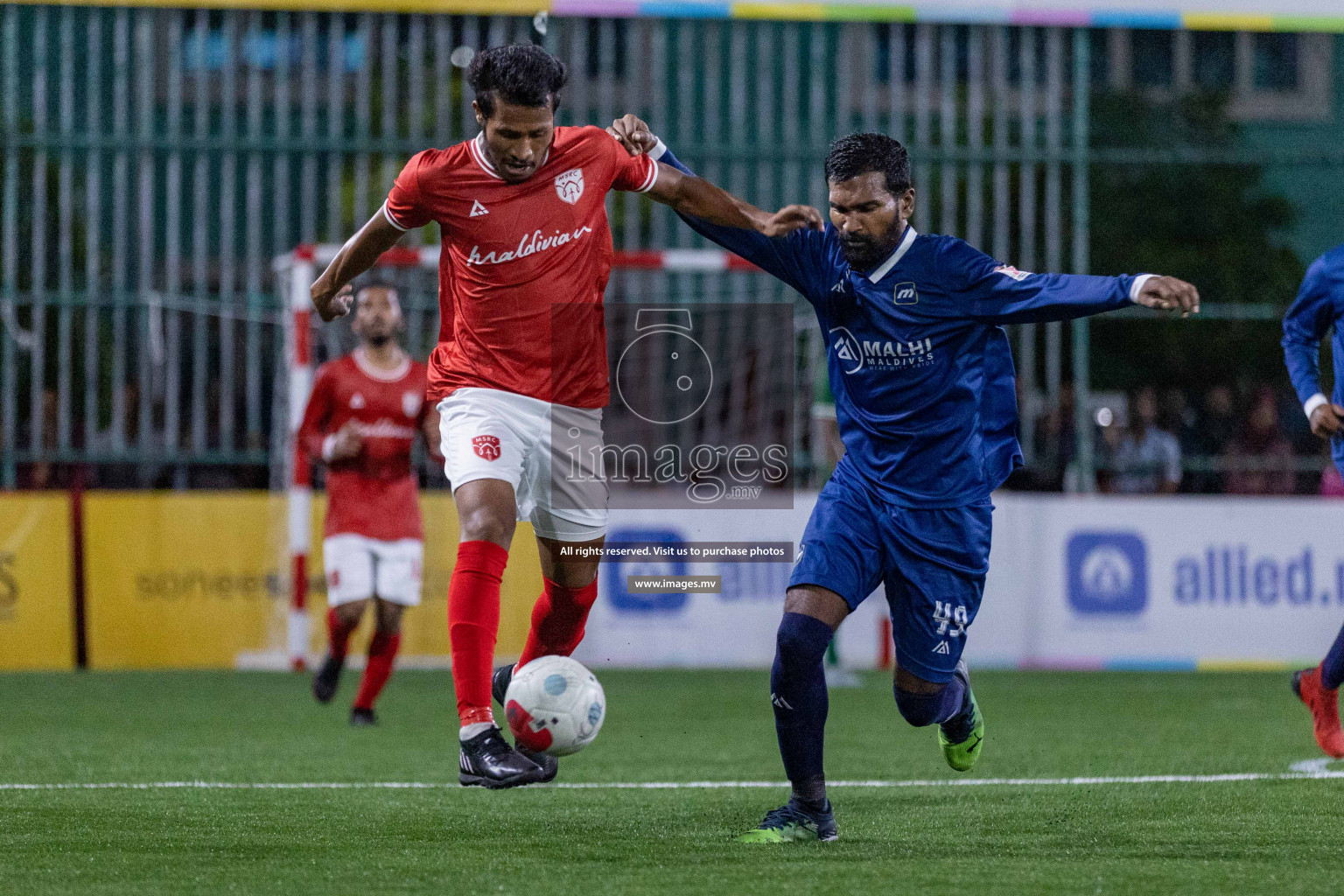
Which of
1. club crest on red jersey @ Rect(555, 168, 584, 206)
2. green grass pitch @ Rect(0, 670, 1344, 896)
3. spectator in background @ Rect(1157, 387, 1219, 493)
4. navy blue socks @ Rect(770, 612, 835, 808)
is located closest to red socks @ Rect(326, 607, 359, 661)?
green grass pitch @ Rect(0, 670, 1344, 896)

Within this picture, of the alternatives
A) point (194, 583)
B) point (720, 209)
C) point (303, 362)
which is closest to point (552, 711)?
point (720, 209)

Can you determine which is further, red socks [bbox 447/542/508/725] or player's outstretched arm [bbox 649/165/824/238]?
player's outstretched arm [bbox 649/165/824/238]

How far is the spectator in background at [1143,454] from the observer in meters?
13.1

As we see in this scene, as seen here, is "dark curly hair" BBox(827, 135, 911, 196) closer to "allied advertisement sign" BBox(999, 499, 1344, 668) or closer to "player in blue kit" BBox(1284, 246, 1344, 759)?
"player in blue kit" BBox(1284, 246, 1344, 759)

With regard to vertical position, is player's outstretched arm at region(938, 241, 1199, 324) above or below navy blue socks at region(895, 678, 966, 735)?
above

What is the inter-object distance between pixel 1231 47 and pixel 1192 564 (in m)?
7.76

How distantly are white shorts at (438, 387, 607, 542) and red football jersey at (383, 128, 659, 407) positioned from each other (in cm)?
6

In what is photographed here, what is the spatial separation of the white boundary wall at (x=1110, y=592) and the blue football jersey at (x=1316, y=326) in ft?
18.1

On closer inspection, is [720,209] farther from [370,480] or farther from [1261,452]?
[1261,452]

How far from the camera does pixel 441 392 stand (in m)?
5.82

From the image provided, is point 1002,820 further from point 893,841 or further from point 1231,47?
point 1231,47

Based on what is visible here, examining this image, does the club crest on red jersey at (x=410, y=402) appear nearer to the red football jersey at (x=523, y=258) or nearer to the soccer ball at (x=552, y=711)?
the red football jersey at (x=523, y=258)

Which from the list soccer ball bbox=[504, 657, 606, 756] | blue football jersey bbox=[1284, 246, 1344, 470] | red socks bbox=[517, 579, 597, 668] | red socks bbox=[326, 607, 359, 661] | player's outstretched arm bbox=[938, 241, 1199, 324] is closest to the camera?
player's outstretched arm bbox=[938, 241, 1199, 324]

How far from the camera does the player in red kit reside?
214 inches
